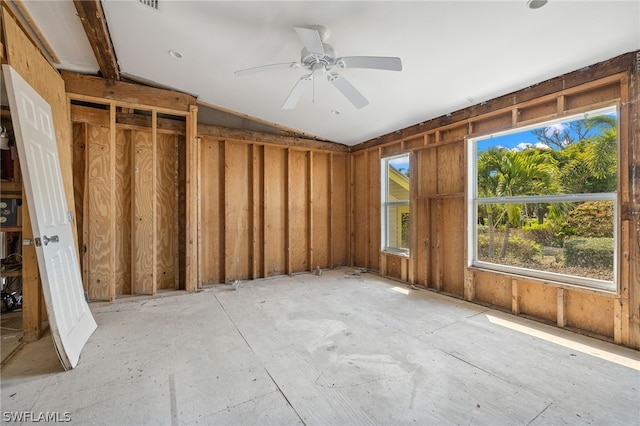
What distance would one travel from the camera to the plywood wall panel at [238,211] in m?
4.77

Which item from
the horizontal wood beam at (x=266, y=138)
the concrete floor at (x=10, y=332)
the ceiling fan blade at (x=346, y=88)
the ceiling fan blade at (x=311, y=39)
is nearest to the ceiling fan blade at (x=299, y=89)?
the ceiling fan blade at (x=346, y=88)

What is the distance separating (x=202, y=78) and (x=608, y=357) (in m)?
5.33

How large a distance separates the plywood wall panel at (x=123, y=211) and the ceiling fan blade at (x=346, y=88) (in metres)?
3.34

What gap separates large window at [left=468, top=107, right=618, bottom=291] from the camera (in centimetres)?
279

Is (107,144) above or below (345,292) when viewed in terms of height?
above

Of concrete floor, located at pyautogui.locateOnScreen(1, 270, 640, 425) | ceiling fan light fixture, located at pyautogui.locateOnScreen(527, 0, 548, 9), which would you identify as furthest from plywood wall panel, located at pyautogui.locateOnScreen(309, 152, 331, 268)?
ceiling fan light fixture, located at pyautogui.locateOnScreen(527, 0, 548, 9)

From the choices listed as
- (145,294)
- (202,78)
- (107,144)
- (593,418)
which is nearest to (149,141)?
(107,144)

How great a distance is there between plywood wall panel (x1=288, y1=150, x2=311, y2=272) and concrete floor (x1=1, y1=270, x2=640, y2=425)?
7.35 feet

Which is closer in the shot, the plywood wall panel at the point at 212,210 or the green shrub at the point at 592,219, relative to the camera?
the green shrub at the point at 592,219

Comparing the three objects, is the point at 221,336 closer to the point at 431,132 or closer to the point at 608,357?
the point at 608,357

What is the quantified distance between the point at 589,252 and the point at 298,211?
4323 millimetres

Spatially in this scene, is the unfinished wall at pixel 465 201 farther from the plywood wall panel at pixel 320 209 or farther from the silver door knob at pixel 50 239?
the silver door knob at pixel 50 239

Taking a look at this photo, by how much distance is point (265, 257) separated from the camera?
5.11 m

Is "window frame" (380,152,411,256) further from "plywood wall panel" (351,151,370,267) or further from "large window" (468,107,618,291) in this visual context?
"large window" (468,107,618,291)
